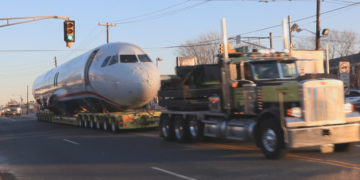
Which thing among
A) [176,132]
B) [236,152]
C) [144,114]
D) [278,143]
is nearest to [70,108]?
[144,114]

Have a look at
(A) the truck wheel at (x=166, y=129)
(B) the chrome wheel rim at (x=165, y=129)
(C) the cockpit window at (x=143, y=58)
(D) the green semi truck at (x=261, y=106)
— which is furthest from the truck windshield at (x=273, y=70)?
(C) the cockpit window at (x=143, y=58)

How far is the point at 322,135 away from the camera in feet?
31.4

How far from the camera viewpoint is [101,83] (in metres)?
20.1

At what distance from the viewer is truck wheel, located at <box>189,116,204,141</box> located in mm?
13642

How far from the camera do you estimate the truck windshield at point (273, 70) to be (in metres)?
11.4

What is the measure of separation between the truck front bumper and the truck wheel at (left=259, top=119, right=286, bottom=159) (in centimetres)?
28

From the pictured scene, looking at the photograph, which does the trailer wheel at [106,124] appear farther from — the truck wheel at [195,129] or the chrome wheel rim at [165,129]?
the truck wheel at [195,129]

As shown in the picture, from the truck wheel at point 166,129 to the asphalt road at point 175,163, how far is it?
1089 millimetres

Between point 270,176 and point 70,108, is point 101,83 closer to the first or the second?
point 70,108

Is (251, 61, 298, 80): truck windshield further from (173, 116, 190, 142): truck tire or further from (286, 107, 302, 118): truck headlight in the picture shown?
(173, 116, 190, 142): truck tire

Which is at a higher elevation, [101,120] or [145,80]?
[145,80]

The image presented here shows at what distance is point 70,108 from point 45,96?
6.83m

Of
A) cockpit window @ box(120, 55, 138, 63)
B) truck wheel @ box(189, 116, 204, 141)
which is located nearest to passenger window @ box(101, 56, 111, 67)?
cockpit window @ box(120, 55, 138, 63)

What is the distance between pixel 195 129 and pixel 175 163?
381 cm
